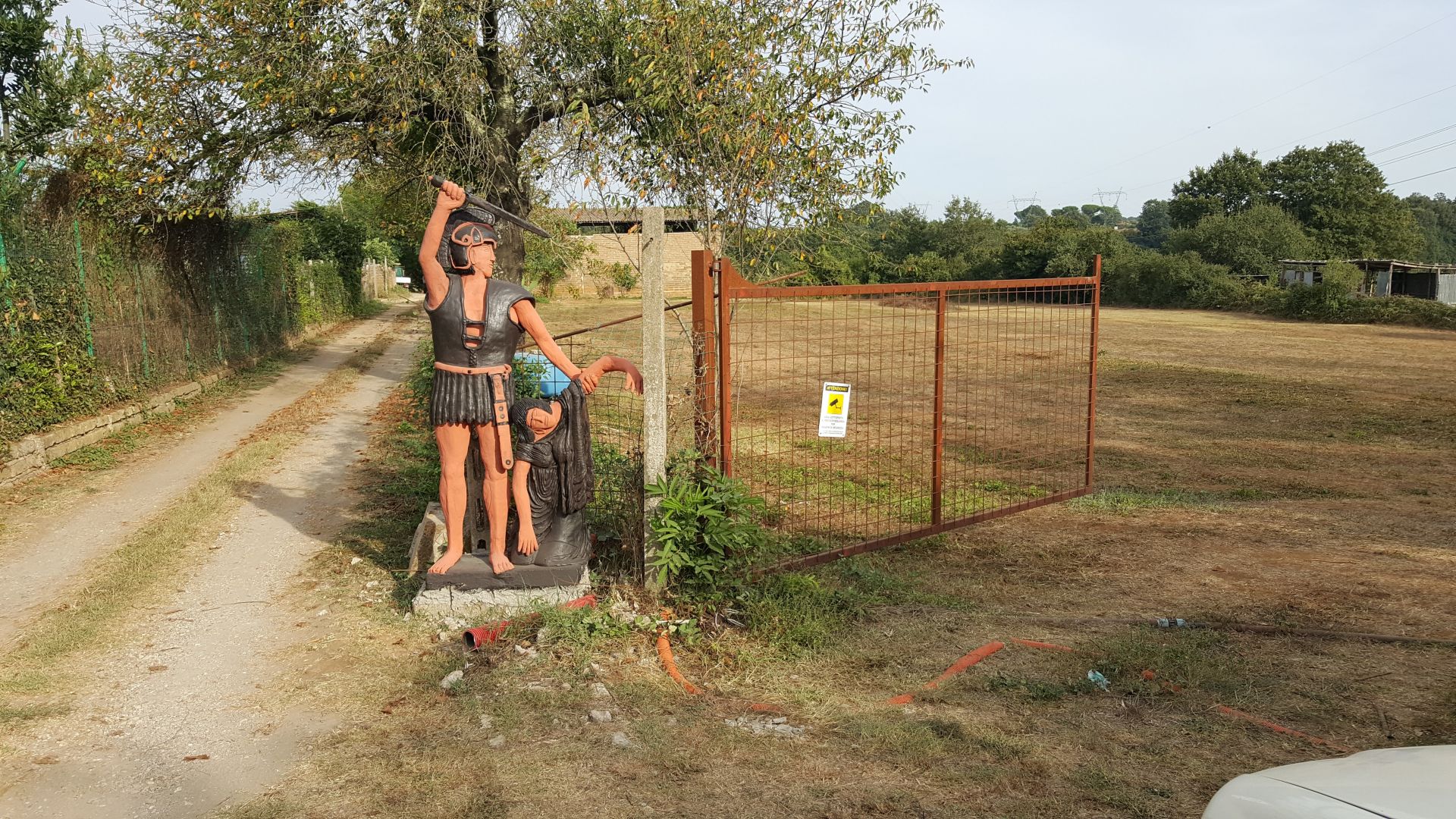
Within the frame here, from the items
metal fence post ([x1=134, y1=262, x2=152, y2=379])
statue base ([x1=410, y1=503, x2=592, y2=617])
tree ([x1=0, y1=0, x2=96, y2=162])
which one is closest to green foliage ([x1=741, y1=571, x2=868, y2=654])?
statue base ([x1=410, y1=503, x2=592, y2=617])

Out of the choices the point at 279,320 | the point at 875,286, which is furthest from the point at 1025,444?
the point at 279,320

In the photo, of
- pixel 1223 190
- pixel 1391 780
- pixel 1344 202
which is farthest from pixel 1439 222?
pixel 1391 780

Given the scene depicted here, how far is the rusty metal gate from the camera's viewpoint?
593 cm

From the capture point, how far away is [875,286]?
250 inches

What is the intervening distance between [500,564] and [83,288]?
25.8 feet

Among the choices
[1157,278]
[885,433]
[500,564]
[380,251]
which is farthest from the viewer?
[1157,278]

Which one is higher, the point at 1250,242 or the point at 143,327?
the point at 1250,242

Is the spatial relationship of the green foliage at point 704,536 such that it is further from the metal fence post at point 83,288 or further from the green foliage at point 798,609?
the metal fence post at point 83,288

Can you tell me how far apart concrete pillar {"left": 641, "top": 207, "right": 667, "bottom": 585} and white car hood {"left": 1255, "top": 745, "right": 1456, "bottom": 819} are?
3603 mm

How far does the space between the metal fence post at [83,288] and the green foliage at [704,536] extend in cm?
816

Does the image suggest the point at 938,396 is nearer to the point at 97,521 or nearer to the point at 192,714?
the point at 192,714

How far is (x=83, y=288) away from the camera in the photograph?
10.7 metres

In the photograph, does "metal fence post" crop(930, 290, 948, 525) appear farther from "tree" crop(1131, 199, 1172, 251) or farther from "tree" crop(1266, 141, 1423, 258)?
"tree" crop(1131, 199, 1172, 251)

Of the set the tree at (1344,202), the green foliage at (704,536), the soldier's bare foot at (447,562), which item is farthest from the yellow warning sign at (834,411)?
the tree at (1344,202)
